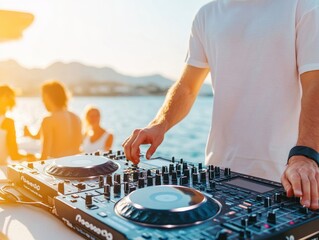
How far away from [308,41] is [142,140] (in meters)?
0.73

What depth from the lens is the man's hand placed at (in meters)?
0.95

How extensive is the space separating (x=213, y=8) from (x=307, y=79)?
0.67 metres

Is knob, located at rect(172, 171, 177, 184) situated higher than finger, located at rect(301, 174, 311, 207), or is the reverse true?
finger, located at rect(301, 174, 311, 207)

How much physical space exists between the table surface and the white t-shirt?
35.8 inches

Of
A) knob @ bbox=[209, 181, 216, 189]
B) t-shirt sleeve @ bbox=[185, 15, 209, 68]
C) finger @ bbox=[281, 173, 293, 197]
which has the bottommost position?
knob @ bbox=[209, 181, 216, 189]

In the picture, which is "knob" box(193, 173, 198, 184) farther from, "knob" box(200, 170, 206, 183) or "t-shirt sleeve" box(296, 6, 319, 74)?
"t-shirt sleeve" box(296, 6, 319, 74)

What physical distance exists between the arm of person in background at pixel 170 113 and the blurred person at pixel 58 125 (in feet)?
7.99

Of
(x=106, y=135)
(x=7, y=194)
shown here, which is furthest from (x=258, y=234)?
(x=106, y=135)

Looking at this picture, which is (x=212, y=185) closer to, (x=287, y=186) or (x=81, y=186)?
(x=287, y=186)

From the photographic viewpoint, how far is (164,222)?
83 cm

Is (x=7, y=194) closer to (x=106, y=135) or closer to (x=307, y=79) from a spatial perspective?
(x=307, y=79)

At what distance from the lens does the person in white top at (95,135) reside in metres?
4.94


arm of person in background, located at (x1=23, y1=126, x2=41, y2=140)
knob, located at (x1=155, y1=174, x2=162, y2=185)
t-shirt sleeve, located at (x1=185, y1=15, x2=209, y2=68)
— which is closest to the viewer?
knob, located at (x1=155, y1=174, x2=162, y2=185)

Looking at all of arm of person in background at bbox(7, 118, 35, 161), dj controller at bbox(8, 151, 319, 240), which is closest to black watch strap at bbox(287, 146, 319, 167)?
dj controller at bbox(8, 151, 319, 240)
